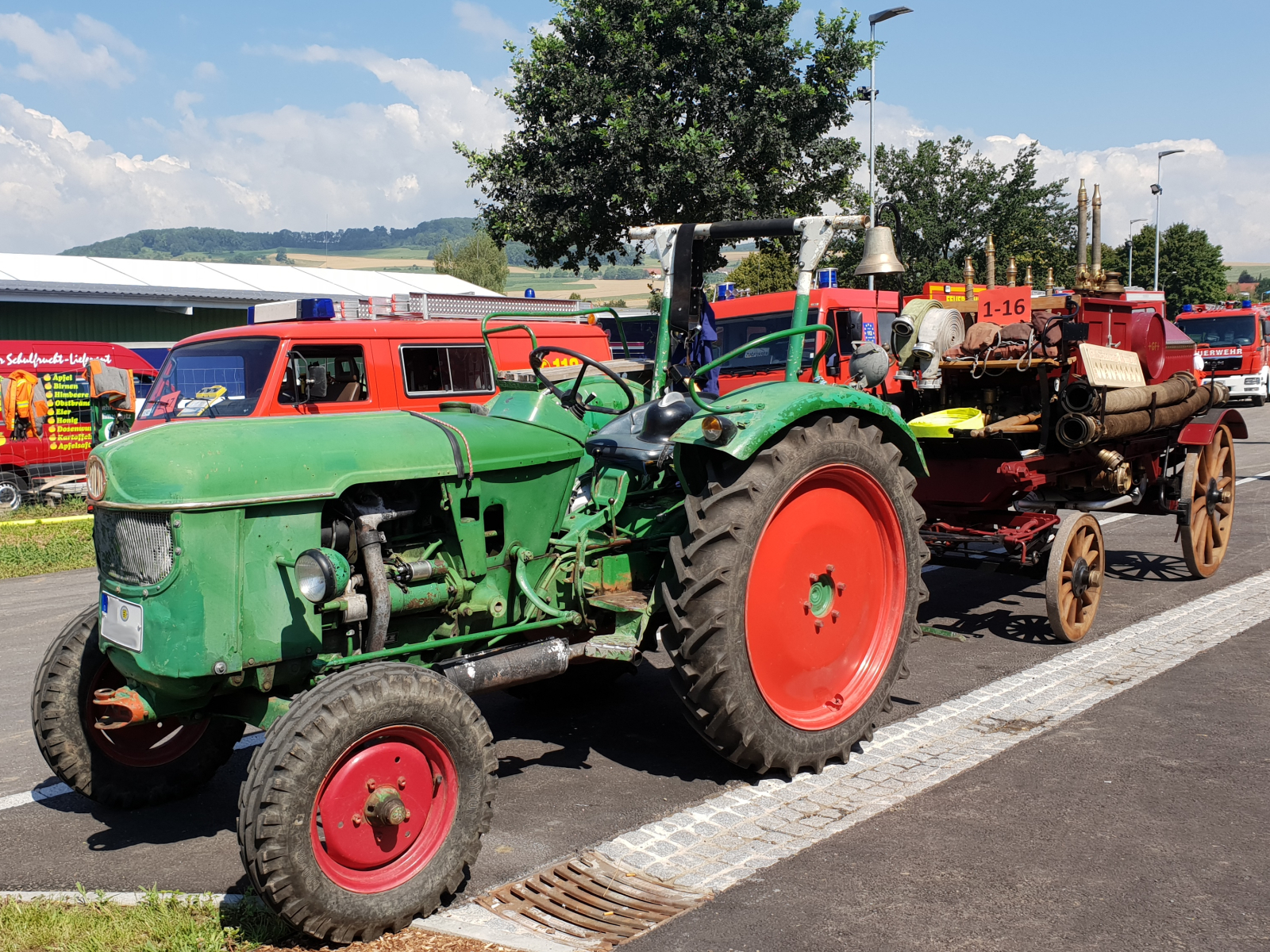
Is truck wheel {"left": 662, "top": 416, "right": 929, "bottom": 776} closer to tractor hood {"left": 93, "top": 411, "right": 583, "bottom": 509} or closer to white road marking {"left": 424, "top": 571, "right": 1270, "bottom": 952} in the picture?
white road marking {"left": 424, "top": 571, "right": 1270, "bottom": 952}

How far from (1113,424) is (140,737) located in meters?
5.76

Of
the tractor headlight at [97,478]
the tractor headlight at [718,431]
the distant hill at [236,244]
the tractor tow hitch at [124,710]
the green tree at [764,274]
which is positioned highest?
the distant hill at [236,244]

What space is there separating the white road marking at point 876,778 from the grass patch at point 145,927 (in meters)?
0.50

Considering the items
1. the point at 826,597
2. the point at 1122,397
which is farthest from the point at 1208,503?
the point at 826,597

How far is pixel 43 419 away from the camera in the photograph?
13664 mm

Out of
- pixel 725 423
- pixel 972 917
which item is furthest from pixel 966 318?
pixel 972 917

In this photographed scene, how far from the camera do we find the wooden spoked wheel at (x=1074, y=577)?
626 centimetres

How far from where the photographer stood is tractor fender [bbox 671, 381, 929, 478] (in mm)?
4105

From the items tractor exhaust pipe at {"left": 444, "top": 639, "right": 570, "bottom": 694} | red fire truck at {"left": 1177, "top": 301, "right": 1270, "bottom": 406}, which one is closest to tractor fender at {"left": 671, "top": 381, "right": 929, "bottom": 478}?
tractor exhaust pipe at {"left": 444, "top": 639, "right": 570, "bottom": 694}

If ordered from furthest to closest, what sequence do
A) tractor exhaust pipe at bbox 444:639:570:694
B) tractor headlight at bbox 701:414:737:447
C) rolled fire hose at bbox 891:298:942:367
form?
rolled fire hose at bbox 891:298:942:367, tractor headlight at bbox 701:414:737:447, tractor exhaust pipe at bbox 444:639:570:694

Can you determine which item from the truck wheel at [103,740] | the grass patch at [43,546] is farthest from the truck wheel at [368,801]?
the grass patch at [43,546]

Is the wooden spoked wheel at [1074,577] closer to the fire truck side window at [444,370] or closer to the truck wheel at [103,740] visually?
the truck wheel at [103,740]

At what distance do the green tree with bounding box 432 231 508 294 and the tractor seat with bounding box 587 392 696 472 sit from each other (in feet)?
173

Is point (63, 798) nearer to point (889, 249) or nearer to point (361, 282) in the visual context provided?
point (889, 249)
